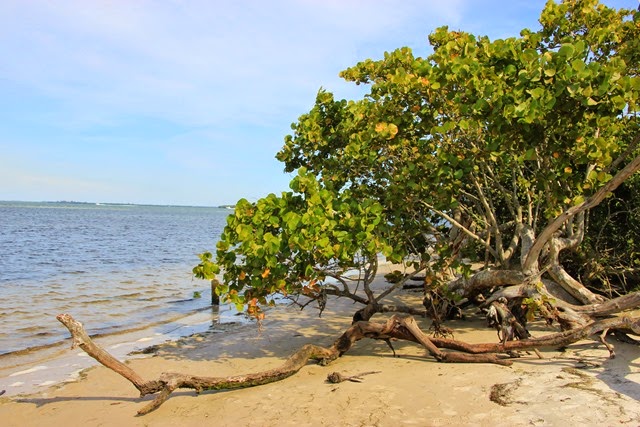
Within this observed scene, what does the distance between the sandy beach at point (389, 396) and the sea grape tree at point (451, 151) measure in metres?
1.18

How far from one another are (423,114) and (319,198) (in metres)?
1.92

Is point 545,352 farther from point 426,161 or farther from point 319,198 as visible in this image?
point 319,198

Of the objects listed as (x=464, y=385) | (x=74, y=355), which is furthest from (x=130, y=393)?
(x=464, y=385)

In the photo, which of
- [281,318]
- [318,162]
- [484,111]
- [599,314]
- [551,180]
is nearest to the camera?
[484,111]

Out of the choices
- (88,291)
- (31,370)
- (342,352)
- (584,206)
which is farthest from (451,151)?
(88,291)

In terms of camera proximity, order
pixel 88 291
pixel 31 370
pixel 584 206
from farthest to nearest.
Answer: pixel 88 291, pixel 31 370, pixel 584 206

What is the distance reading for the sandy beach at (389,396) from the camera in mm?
5129

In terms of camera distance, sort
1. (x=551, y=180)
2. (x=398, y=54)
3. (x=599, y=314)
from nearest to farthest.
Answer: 1. (x=551, y=180)
2. (x=599, y=314)
3. (x=398, y=54)

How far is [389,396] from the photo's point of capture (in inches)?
231

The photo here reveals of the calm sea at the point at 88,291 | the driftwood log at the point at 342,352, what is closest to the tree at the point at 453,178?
the driftwood log at the point at 342,352

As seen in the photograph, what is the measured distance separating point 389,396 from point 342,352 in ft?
6.32

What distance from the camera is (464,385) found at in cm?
596

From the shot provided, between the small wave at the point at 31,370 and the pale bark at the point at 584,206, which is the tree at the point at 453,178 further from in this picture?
the small wave at the point at 31,370

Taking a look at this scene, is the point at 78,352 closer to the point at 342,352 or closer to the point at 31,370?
the point at 31,370
